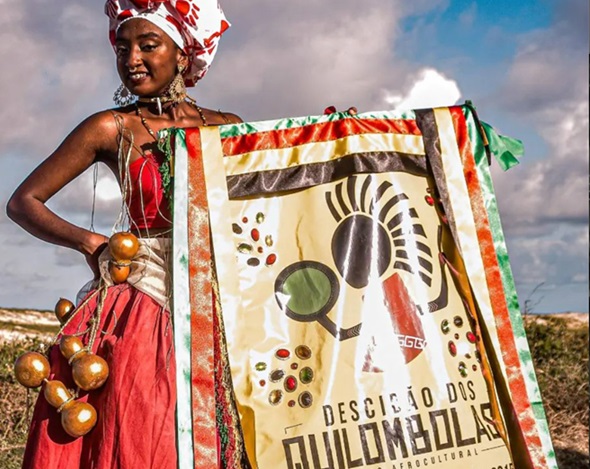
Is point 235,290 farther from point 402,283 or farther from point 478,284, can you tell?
point 478,284

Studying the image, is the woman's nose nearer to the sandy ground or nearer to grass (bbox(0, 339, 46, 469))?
grass (bbox(0, 339, 46, 469))

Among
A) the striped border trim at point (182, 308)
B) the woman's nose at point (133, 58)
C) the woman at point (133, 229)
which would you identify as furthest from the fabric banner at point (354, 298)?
the woman's nose at point (133, 58)

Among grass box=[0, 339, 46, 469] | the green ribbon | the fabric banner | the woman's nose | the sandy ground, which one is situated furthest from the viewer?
the sandy ground

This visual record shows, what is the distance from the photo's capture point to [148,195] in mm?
2914

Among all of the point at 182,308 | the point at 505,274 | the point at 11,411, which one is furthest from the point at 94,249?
the point at 11,411

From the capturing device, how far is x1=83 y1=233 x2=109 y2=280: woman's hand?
9.35 ft

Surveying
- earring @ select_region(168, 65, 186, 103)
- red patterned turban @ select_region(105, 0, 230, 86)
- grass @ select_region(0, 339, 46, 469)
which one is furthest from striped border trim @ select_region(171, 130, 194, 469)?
grass @ select_region(0, 339, 46, 469)

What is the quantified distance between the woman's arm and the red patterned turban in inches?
18.3

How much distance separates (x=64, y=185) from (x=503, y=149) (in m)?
1.69

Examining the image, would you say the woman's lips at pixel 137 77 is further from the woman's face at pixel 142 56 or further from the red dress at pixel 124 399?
the red dress at pixel 124 399

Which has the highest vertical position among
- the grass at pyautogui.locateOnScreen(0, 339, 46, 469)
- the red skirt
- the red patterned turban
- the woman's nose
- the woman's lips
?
the red patterned turban

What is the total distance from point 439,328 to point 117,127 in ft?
4.56

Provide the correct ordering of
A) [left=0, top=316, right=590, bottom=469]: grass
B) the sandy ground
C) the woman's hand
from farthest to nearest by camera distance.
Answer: the sandy ground, [left=0, top=316, right=590, bottom=469]: grass, the woman's hand

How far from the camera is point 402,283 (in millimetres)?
2891
